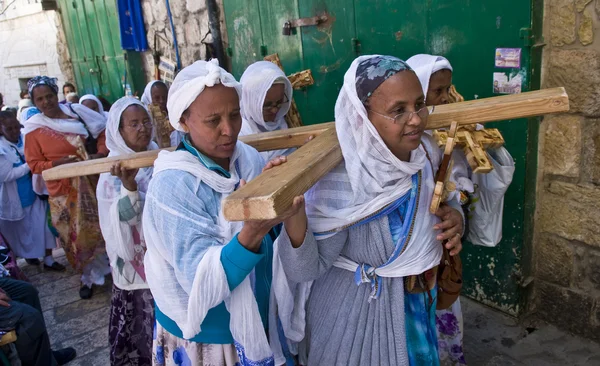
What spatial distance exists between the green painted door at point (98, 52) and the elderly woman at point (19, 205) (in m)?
2.84

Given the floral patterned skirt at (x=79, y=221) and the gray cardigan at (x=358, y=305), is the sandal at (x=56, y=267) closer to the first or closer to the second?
the floral patterned skirt at (x=79, y=221)

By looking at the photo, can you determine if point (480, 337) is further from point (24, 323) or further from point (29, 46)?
point (29, 46)

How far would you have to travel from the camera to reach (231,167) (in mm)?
1862

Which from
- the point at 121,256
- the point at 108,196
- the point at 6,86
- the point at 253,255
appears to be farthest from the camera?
the point at 6,86

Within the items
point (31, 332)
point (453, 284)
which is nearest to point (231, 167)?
point (453, 284)

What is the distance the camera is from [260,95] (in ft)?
9.55

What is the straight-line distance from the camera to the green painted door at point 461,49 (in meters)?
2.99

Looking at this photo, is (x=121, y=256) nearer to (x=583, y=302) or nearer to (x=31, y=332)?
(x=31, y=332)

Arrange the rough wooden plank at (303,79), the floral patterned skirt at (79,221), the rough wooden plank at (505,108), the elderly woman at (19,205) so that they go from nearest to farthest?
the rough wooden plank at (505,108)
the rough wooden plank at (303,79)
the floral patterned skirt at (79,221)
the elderly woman at (19,205)

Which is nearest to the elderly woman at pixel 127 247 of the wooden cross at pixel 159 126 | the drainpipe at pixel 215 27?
the wooden cross at pixel 159 126

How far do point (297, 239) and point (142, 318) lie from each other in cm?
182

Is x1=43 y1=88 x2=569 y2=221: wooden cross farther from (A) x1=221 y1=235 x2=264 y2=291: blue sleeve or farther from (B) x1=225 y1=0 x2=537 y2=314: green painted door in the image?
(B) x1=225 y1=0 x2=537 y2=314: green painted door

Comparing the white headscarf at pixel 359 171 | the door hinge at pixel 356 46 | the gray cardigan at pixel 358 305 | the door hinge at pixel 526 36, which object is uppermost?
the door hinge at pixel 356 46

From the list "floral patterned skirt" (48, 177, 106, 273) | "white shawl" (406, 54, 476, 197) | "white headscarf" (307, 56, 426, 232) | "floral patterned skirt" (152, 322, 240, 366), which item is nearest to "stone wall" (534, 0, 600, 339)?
"white shawl" (406, 54, 476, 197)
